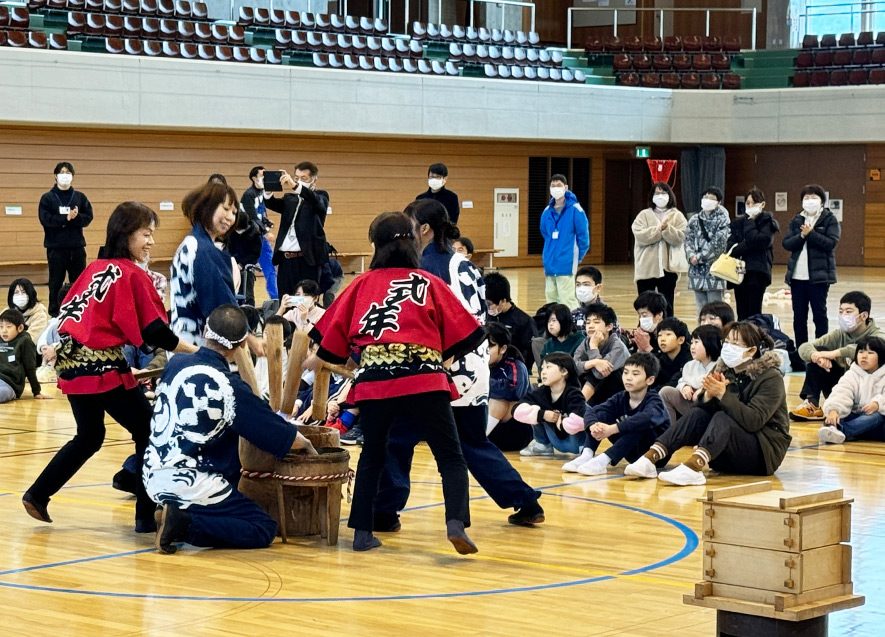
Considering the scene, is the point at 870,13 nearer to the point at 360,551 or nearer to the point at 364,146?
the point at 364,146

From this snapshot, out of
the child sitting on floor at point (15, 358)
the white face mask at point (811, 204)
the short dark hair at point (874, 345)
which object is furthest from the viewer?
the white face mask at point (811, 204)

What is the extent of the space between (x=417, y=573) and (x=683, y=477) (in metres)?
2.60

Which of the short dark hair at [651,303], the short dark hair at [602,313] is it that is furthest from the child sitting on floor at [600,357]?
the short dark hair at [651,303]

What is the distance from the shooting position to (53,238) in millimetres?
16375

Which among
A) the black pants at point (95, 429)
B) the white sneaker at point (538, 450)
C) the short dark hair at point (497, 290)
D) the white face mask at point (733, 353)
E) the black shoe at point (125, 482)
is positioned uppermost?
the short dark hair at point (497, 290)

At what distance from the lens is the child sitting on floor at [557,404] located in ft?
28.9

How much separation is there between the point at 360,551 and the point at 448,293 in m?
1.20

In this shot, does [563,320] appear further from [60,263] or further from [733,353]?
[60,263]

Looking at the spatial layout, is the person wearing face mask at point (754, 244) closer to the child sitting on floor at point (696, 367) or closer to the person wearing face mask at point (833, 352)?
the person wearing face mask at point (833, 352)

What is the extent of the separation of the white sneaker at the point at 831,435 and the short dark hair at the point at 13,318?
648 centimetres

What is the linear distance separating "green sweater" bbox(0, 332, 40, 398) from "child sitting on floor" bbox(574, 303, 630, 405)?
474 cm

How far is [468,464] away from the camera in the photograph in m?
6.61

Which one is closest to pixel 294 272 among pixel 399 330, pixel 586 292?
pixel 586 292

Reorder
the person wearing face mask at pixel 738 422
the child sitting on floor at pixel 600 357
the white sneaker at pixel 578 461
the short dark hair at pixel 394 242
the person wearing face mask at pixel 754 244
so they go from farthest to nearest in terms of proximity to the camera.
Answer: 1. the person wearing face mask at pixel 754 244
2. the child sitting on floor at pixel 600 357
3. the white sneaker at pixel 578 461
4. the person wearing face mask at pixel 738 422
5. the short dark hair at pixel 394 242
